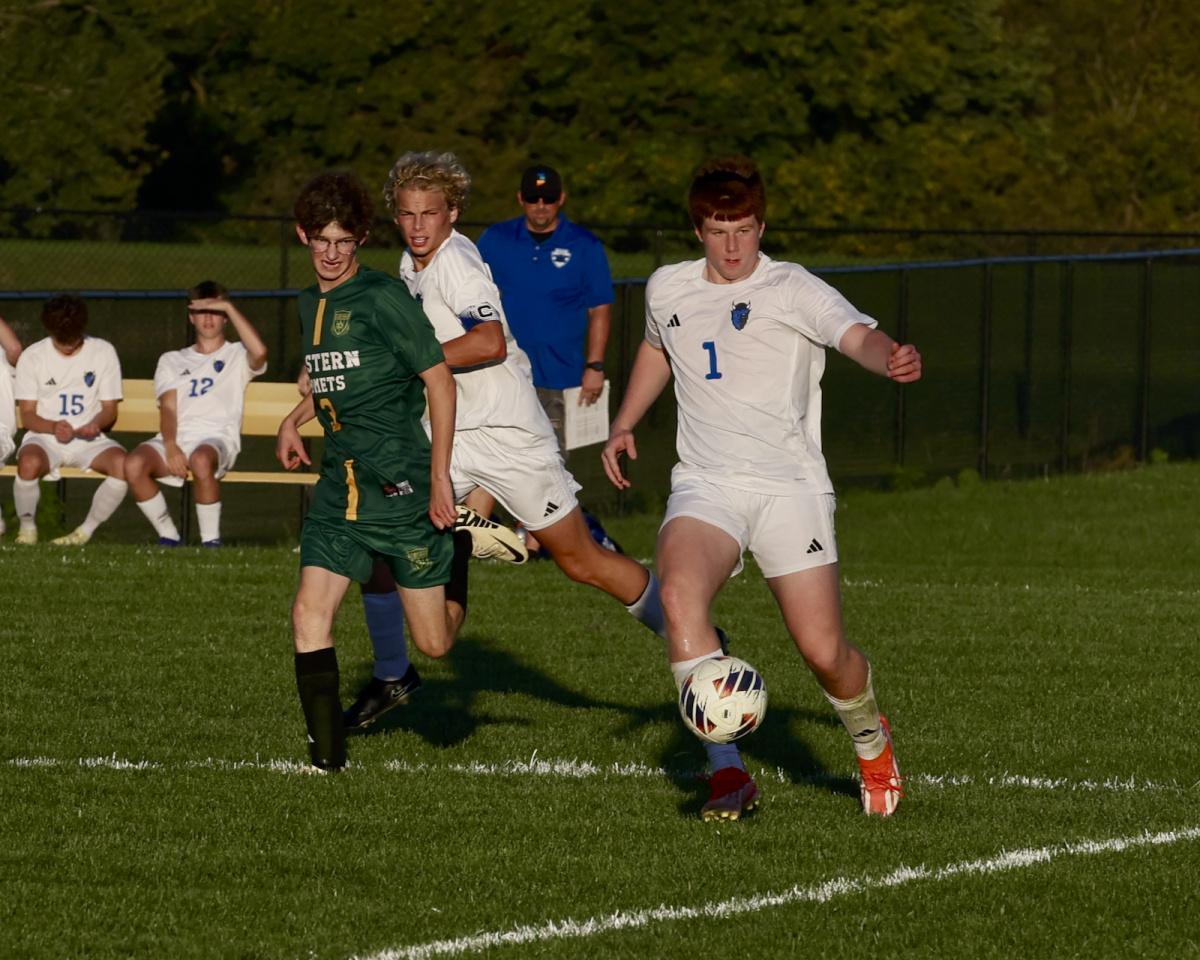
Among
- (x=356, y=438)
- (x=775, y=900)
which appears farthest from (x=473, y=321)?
(x=775, y=900)

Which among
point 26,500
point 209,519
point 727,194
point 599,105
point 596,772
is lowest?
point 209,519

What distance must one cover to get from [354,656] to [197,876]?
170 inches

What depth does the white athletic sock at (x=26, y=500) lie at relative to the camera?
15773 mm

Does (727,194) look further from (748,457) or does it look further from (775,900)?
(775,900)

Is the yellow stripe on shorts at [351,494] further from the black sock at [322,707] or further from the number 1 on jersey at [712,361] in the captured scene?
the number 1 on jersey at [712,361]

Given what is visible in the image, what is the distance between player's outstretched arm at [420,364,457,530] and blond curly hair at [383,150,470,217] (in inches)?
44.9

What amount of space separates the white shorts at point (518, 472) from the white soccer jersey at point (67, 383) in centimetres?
731

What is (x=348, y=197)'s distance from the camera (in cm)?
766

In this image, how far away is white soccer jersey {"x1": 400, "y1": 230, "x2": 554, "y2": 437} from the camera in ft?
29.0

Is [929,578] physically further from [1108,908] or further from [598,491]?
[1108,908]

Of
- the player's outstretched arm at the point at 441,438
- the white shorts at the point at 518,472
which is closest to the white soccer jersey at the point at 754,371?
the player's outstretched arm at the point at 441,438

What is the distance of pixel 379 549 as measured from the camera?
310 inches

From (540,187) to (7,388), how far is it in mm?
4808

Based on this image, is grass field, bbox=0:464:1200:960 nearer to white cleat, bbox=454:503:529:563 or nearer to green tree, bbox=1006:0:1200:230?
Answer: white cleat, bbox=454:503:529:563
